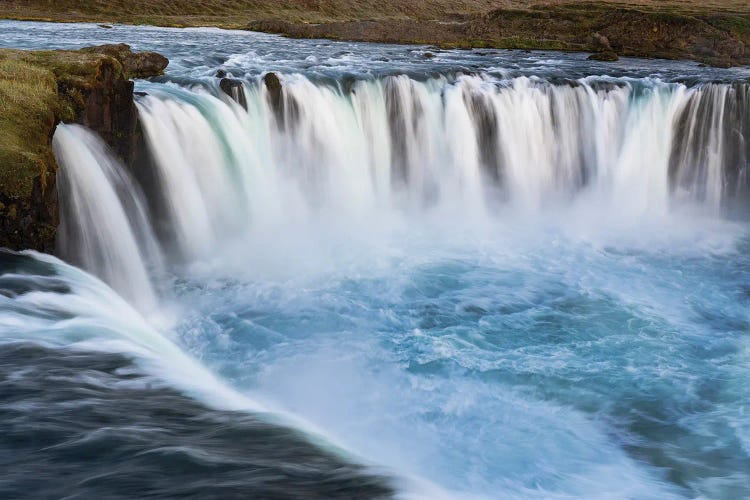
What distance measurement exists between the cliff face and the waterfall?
0.56m

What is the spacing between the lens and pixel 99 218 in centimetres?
1180

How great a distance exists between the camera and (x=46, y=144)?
11133mm

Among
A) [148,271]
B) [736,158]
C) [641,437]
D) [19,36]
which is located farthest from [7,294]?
[19,36]

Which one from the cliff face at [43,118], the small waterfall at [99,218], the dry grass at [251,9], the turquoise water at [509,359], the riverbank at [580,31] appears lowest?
the turquoise water at [509,359]

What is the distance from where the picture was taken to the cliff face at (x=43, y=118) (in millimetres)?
9898

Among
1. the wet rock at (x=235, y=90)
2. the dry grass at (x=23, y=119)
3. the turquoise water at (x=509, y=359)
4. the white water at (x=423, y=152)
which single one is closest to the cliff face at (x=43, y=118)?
the dry grass at (x=23, y=119)

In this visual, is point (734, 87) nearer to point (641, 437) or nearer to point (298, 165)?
point (298, 165)

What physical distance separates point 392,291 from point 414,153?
6.37m

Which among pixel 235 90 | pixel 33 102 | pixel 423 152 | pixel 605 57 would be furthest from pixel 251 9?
pixel 33 102

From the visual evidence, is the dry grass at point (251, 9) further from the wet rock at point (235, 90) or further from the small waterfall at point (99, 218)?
the small waterfall at point (99, 218)

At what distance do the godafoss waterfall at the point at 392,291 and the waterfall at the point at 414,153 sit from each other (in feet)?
0.21

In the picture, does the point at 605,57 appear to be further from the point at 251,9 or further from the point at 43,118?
the point at 251,9

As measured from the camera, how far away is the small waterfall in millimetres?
11375

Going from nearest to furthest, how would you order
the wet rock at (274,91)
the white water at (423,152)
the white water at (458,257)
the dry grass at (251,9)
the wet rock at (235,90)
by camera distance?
the white water at (458,257) → the white water at (423,152) → the wet rock at (235,90) → the wet rock at (274,91) → the dry grass at (251,9)
